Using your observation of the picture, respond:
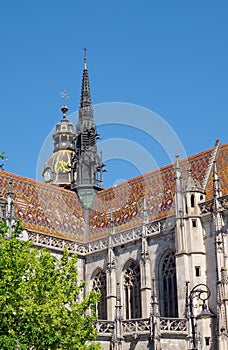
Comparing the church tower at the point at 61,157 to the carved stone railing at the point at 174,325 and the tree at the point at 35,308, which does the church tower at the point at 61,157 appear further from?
the tree at the point at 35,308

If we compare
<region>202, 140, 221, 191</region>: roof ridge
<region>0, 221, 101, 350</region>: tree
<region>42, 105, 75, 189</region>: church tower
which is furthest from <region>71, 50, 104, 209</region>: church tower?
<region>0, 221, 101, 350</region>: tree

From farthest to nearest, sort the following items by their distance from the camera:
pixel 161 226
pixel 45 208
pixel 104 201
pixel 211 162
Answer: pixel 104 201
pixel 45 208
pixel 211 162
pixel 161 226

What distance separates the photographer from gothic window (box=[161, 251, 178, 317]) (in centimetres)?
2769

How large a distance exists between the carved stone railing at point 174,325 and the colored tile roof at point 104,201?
551 cm

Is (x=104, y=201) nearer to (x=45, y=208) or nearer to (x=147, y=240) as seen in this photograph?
(x=45, y=208)

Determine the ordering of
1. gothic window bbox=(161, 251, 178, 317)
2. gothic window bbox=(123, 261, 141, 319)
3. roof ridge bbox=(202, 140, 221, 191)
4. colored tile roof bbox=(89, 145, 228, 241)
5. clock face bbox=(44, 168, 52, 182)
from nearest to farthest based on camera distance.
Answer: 1. gothic window bbox=(161, 251, 178, 317)
2. roof ridge bbox=(202, 140, 221, 191)
3. gothic window bbox=(123, 261, 141, 319)
4. colored tile roof bbox=(89, 145, 228, 241)
5. clock face bbox=(44, 168, 52, 182)

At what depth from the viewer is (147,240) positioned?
29328 millimetres

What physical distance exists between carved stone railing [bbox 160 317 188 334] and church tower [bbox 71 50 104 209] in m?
13.2

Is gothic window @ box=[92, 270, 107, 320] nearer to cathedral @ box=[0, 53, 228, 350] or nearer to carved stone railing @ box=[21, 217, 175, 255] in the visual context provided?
cathedral @ box=[0, 53, 228, 350]

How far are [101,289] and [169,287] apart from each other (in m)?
4.96

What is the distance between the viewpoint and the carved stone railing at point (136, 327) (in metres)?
25.5

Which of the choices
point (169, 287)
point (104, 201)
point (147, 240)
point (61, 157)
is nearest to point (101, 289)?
point (147, 240)

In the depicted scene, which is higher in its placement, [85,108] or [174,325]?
[85,108]

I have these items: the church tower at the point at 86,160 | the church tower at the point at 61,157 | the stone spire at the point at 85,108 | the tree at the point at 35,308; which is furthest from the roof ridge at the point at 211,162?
the church tower at the point at 61,157
